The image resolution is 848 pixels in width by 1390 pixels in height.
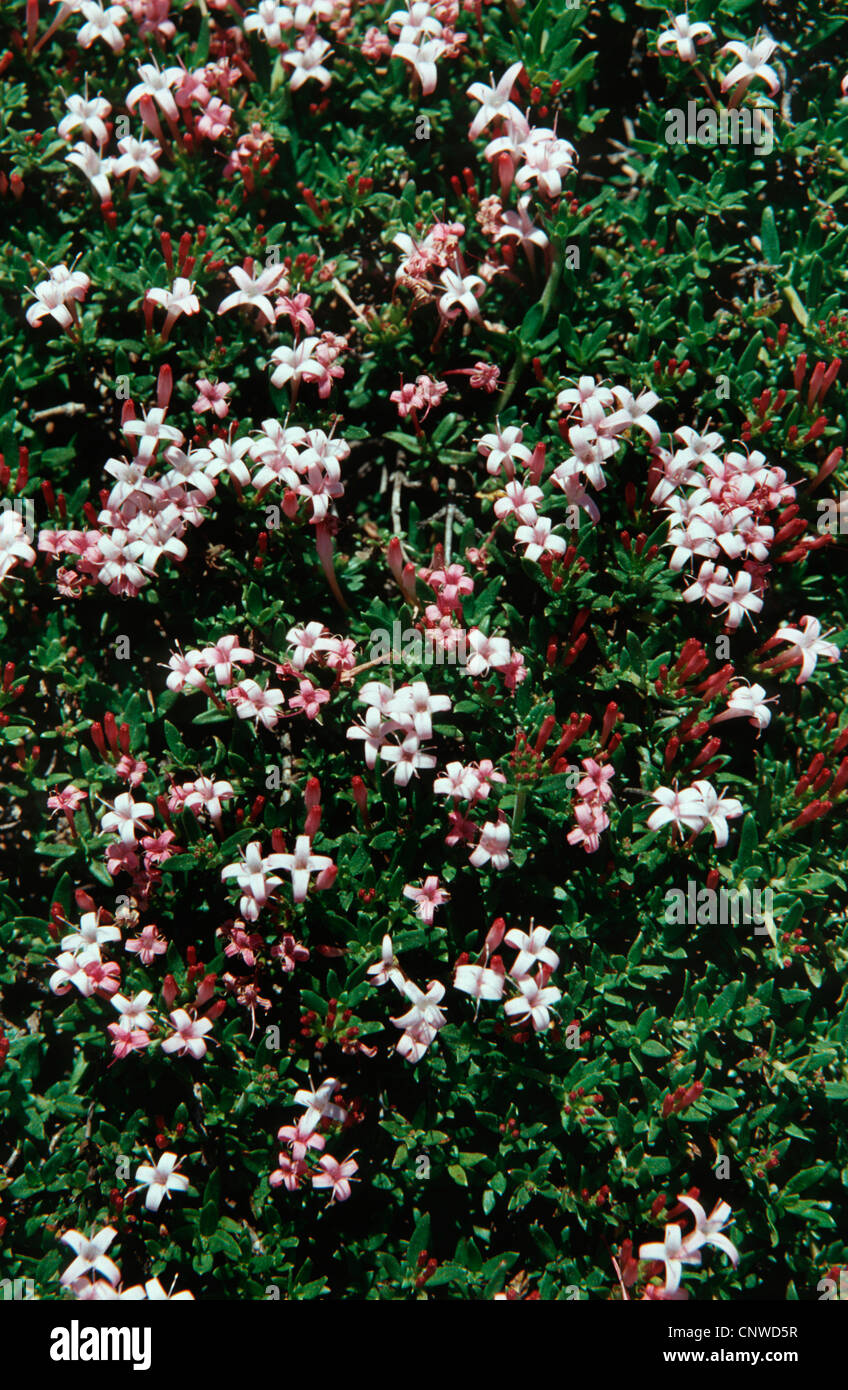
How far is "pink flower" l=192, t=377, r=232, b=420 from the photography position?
4141 millimetres

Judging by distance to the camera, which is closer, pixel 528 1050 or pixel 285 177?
pixel 528 1050

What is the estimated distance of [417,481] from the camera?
467 centimetres

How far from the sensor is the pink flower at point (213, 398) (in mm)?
4141

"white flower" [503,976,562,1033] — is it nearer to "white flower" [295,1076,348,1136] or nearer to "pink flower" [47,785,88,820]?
"white flower" [295,1076,348,1136]

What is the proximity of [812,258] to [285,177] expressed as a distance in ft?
8.53

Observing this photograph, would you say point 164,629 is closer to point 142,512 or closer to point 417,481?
point 142,512

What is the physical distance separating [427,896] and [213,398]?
2.37 m

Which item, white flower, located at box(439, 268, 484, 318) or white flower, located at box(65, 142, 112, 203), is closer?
white flower, located at box(439, 268, 484, 318)

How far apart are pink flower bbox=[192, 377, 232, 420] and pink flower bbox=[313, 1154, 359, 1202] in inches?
122

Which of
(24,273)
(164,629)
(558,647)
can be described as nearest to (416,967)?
(558,647)

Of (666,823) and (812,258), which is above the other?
(812,258)

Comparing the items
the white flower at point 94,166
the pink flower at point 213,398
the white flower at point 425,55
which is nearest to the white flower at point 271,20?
the white flower at point 425,55

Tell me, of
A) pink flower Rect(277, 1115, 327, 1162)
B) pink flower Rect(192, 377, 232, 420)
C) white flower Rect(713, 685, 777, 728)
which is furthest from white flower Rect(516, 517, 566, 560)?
pink flower Rect(277, 1115, 327, 1162)

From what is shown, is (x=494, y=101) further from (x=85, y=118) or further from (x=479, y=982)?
(x=479, y=982)
